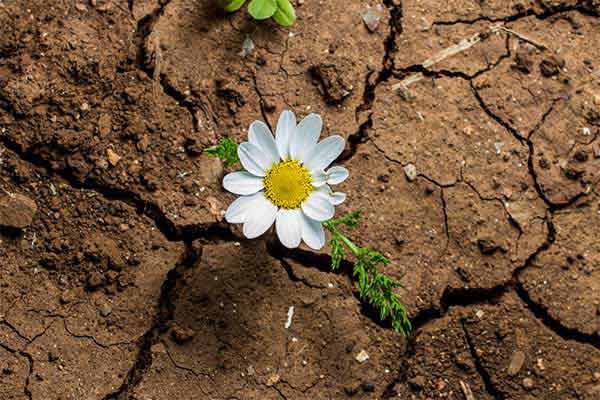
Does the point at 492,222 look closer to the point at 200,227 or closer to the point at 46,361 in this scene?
the point at 200,227

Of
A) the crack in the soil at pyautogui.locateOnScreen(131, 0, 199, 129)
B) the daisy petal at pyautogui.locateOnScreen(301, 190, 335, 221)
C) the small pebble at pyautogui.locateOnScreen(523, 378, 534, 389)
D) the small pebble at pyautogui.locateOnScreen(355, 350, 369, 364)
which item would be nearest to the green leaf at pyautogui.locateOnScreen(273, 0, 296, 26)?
the crack in the soil at pyautogui.locateOnScreen(131, 0, 199, 129)

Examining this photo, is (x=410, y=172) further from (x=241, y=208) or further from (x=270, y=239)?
(x=241, y=208)

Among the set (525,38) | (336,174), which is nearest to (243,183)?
(336,174)

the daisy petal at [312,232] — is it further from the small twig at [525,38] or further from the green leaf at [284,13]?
the small twig at [525,38]

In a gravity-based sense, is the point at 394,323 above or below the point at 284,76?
below

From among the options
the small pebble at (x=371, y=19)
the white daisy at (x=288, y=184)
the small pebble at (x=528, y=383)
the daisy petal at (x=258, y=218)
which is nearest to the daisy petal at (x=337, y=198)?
the white daisy at (x=288, y=184)

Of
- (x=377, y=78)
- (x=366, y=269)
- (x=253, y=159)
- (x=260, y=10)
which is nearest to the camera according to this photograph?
(x=253, y=159)

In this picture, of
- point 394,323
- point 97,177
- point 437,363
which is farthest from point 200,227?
point 437,363
